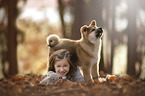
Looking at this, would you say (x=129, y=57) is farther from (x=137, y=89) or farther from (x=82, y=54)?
(x=137, y=89)

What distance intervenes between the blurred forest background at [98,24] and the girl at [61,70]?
240 centimetres

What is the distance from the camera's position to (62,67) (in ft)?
14.1

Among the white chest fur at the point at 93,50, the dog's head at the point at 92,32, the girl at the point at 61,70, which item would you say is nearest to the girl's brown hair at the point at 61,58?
the girl at the point at 61,70

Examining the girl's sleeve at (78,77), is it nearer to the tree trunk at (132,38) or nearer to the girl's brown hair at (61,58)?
the girl's brown hair at (61,58)

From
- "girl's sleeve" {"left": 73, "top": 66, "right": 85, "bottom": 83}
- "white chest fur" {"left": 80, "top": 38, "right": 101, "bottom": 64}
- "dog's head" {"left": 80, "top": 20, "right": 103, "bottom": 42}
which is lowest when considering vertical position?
"girl's sleeve" {"left": 73, "top": 66, "right": 85, "bottom": 83}

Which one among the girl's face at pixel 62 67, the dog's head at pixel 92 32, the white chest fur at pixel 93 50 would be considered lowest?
the girl's face at pixel 62 67

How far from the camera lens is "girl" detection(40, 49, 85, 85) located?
14.0 ft

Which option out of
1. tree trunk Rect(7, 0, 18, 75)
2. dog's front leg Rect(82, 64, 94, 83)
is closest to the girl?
dog's front leg Rect(82, 64, 94, 83)

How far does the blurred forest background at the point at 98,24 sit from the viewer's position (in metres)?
6.93

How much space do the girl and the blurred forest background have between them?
7.88 feet

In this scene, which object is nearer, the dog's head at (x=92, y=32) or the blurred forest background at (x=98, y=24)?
the dog's head at (x=92, y=32)

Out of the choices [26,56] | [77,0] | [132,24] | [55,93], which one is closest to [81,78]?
[55,93]

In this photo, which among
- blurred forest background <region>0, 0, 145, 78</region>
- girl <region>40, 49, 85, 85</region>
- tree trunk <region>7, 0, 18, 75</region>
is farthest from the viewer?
tree trunk <region>7, 0, 18, 75</region>

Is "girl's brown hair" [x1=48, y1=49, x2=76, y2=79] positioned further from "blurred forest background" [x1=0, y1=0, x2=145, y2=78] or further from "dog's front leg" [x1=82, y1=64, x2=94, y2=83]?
"blurred forest background" [x1=0, y1=0, x2=145, y2=78]
